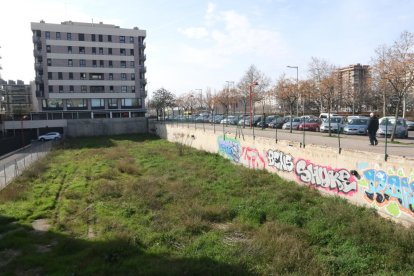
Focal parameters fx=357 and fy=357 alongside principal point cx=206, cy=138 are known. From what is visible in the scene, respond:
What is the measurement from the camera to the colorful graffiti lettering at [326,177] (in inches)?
538

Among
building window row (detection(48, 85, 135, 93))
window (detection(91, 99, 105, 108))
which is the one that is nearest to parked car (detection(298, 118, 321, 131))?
building window row (detection(48, 85, 135, 93))

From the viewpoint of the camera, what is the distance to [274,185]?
17.2 meters

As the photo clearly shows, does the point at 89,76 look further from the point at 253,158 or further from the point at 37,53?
the point at 253,158

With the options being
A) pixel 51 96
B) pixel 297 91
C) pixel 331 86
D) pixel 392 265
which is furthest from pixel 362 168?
pixel 51 96

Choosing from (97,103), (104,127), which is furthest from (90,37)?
(104,127)

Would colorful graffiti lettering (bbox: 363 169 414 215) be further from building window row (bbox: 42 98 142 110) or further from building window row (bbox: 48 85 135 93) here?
building window row (bbox: 48 85 135 93)

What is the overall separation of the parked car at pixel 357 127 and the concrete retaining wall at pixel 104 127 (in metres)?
36.8

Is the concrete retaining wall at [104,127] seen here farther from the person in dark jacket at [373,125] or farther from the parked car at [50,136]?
the person in dark jacket at [373,125]

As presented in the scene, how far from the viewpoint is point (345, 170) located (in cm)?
1388

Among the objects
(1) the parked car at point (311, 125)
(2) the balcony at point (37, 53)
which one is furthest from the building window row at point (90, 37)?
(1) the parked car at point (311, 125)

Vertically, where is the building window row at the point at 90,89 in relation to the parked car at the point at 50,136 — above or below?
above

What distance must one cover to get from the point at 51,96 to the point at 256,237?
220ft

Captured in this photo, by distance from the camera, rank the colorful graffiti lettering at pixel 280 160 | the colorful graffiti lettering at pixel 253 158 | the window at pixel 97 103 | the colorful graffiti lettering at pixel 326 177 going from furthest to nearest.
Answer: the window at pixel 97 103 → the colorful graffiti lettering at pixel 253 158 → the colorful graffiti lettering at pixel 280 160 → the colorful graffiti lettering at pixel 326 177

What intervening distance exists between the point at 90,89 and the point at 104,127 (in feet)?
58.8
